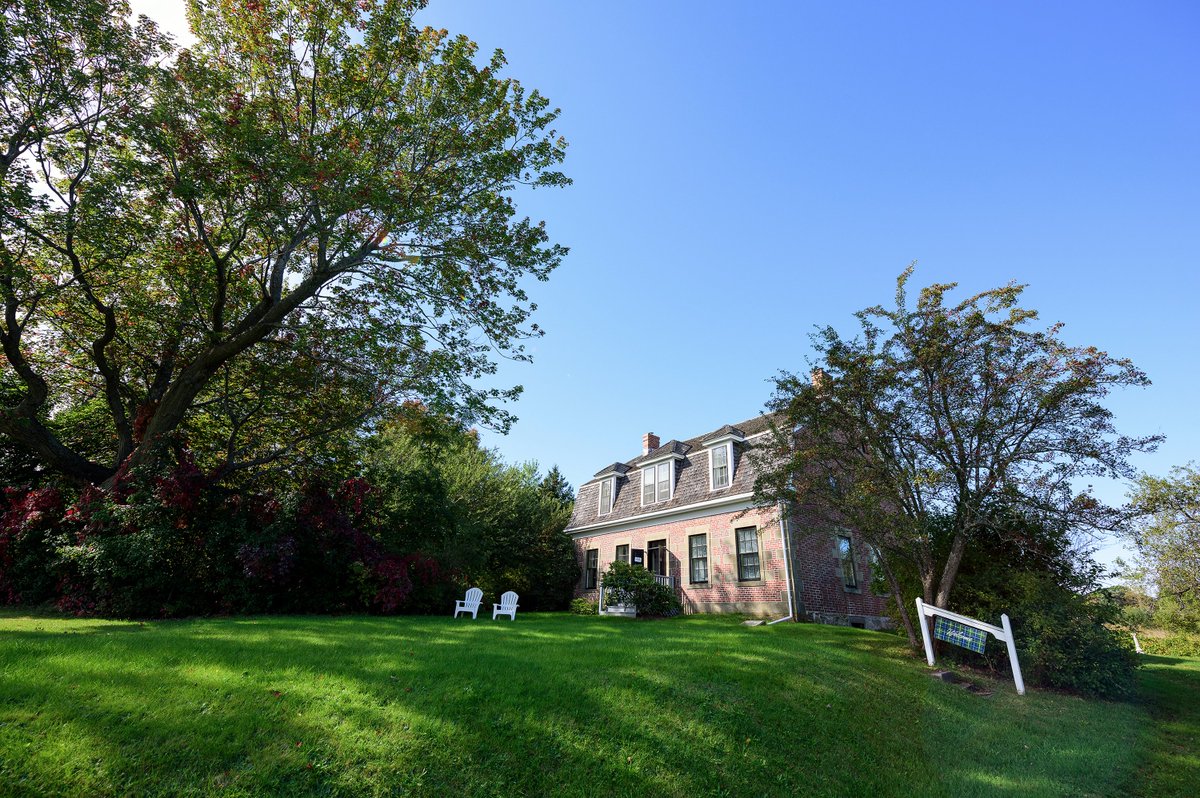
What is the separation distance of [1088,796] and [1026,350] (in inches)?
274

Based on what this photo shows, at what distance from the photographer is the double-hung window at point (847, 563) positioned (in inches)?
677

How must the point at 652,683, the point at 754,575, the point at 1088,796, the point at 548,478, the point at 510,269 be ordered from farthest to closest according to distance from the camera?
the point at 548,478 < the point at 754,575 < the point at 510,269 < the point at 652,683 < the point at 1088,796

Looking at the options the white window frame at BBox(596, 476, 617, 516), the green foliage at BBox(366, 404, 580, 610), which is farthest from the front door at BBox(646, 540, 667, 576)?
the green foliage at BBox(366, 404, 580, 610)

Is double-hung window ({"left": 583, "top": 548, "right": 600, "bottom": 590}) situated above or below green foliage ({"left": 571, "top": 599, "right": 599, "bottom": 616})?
above

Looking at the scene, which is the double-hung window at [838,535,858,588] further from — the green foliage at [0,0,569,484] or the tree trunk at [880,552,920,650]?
the green foliage at [0,0,569,484]

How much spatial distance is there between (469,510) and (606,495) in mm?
6150

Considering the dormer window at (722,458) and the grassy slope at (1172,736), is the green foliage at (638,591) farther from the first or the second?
the grassy slope at (1172,736)

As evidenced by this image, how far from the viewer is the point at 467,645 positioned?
7.89m

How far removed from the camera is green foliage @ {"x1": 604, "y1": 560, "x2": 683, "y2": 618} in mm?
17266

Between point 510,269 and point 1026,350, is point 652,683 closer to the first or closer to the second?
point 1026,350

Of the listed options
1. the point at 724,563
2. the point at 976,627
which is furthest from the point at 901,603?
the point at 724,563

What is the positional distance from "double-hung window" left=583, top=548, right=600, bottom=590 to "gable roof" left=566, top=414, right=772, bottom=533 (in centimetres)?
128

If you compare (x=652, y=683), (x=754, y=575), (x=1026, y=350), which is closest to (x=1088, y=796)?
(x=652, y=683)

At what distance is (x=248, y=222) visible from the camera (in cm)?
1045
